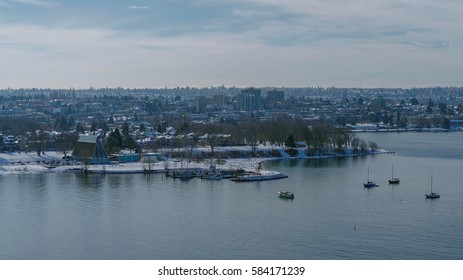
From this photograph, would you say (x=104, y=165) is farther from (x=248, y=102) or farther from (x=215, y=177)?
(x=248, y=102)

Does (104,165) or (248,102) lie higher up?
(248,102)

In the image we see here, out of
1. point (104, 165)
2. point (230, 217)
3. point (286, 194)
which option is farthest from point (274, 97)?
point (230, 217)

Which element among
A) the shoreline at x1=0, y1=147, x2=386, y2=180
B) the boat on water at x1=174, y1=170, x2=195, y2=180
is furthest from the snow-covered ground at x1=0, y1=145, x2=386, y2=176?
the boat on water at x1=174, y1=170, x2=195, y2=180

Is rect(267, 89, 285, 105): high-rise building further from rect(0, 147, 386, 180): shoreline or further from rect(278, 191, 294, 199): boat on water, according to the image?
rect(278, 191, 294, 199): boat on water

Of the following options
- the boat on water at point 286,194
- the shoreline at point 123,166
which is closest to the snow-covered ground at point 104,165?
the shoreline at point 123,166

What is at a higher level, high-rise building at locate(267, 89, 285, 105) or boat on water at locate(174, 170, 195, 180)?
high-rise building at locate(267, 89, 285, 105)

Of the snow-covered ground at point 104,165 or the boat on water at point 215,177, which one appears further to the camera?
the snow-covered ground at point 104,165

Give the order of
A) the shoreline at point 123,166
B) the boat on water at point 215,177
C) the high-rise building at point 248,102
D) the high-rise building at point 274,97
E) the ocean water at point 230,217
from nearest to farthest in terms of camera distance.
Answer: the ocean water at point 230,217, the boat on water at point 215,177, the shoreline at point 123,166, the high-rise building at point 248,102, the high-rise building at point 274,97

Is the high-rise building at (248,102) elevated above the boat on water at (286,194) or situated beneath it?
elevated above

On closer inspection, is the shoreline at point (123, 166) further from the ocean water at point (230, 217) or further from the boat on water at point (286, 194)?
the boat on water at point (286, 194)
